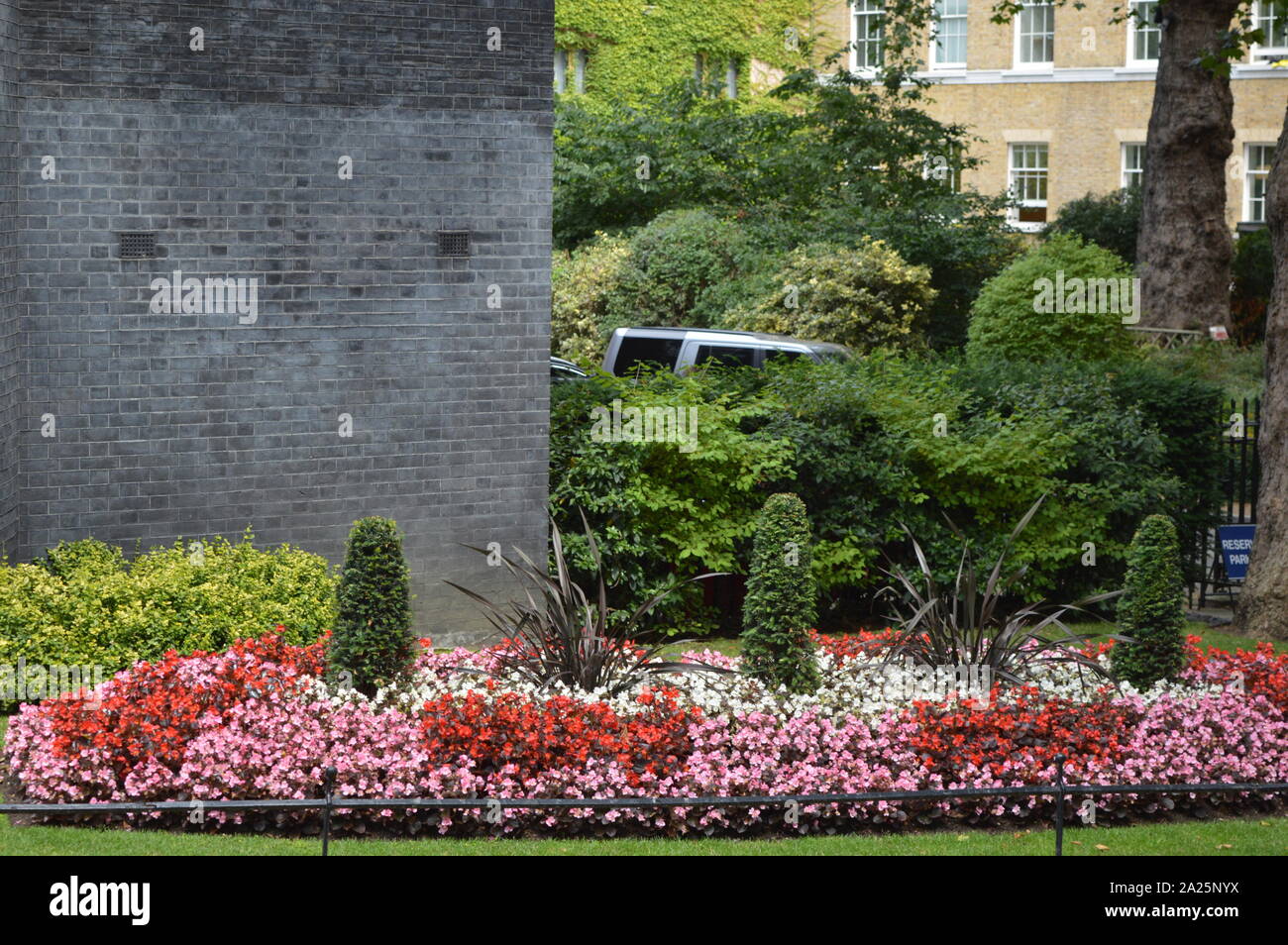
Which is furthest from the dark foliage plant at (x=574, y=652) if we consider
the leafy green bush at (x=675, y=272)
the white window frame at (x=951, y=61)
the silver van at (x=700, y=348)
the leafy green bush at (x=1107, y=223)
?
the white window frame at (x=951, y=61)

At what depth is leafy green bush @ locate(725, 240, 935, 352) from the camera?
73.0 ft

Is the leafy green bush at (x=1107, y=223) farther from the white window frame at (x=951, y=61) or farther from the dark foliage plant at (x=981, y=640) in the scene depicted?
the dark foliage plant at (x=981, y=640)

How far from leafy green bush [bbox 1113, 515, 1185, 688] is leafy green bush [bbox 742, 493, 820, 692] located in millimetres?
2004

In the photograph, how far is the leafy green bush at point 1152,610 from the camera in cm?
893

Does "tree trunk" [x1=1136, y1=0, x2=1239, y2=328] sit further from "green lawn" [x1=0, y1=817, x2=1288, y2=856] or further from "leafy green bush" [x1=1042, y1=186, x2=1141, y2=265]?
"green lawn" [x1=0, y1=817, x2=1288, y2=856]

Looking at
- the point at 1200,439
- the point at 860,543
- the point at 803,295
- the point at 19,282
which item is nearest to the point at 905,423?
the point at 860,543

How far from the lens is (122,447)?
34.9 feet

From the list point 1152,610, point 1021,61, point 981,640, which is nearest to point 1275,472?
point 1152,610

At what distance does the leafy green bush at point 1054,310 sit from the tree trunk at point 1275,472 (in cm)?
852

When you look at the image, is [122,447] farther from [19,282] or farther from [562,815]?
[562,815]

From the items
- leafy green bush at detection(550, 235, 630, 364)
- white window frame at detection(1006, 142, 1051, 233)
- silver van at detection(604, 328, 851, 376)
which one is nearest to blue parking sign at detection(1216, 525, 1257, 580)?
silver van at detection(604, 328, 851, 376)

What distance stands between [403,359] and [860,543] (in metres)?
4.34

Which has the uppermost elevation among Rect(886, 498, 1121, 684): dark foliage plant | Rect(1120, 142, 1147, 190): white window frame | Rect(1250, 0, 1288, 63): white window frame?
Rect(1250, 0, 1288, 63): white window frame

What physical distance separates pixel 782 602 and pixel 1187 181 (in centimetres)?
1857
